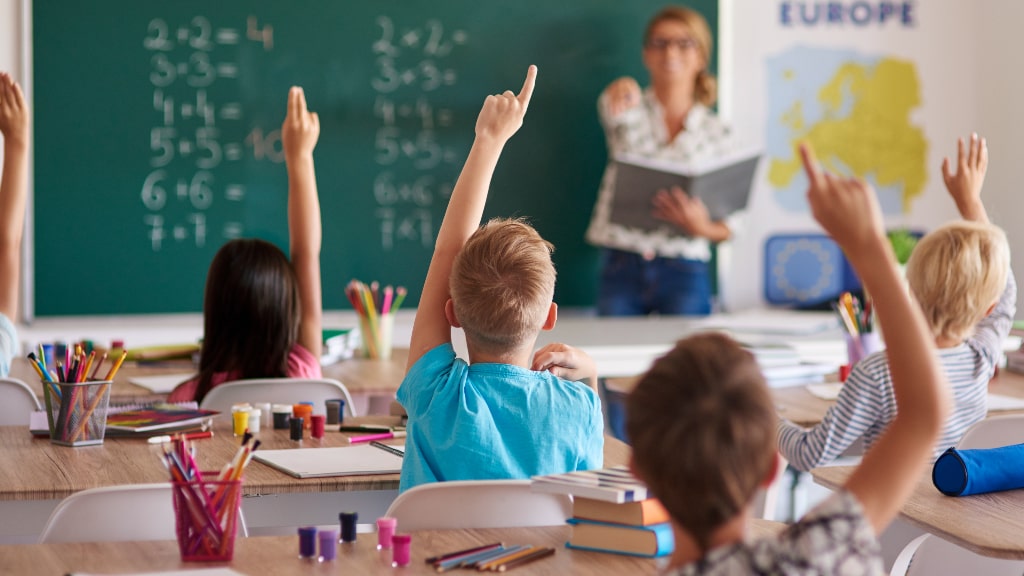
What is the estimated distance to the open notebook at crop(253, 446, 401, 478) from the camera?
2023mm

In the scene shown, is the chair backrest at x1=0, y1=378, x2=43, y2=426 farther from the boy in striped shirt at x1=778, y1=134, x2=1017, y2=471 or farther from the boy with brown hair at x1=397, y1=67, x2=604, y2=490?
the boy in striped shirt at x1=778, y1=134, x2=1017, y2=471

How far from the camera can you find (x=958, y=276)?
92.4 inches

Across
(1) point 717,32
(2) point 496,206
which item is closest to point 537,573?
(2) point 496,206

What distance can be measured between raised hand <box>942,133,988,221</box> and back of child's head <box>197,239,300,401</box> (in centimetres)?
155

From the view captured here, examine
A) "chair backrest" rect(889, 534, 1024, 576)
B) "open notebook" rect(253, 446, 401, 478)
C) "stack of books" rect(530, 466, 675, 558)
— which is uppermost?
"stack of books" rect(530, 466, 675, 558)

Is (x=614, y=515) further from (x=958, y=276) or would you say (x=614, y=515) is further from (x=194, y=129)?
(x=194, y=129)

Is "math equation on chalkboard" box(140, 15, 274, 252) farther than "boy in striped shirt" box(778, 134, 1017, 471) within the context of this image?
Yes

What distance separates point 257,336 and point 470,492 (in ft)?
4.64

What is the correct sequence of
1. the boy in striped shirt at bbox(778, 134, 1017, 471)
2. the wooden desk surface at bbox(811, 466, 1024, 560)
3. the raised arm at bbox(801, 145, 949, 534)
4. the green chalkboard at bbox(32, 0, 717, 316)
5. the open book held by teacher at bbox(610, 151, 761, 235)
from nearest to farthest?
the raised arm at bbox(801, 145, 949, 534)
the wooden desk surface at bbox(811, 466, 1024, 560)
the boy in striped shirt at bbox(778, 134, 1017, 471)
the green chalkboard at bbox(32, 0, 717, 316)
the open book held by teacher at bbox(610, 151, 761, 235)

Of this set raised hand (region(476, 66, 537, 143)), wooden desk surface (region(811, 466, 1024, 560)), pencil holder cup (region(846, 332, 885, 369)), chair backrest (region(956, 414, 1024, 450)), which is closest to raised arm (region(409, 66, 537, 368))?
raised hand (region(476, 66, 537, 143))

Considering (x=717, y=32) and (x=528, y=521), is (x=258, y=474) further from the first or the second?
(x=717, y=32)

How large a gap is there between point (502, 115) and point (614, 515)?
816mm

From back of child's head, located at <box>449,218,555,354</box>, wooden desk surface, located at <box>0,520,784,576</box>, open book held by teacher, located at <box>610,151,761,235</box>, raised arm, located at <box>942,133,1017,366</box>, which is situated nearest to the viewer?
wooden desk surface, located at <box>0,520,784,576</box>

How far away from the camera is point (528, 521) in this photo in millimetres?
1604
